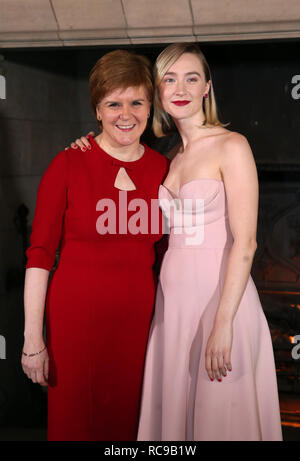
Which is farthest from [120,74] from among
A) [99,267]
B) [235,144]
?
[99,267]

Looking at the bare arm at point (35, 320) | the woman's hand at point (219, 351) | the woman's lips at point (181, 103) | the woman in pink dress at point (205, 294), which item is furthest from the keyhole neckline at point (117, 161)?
the woman's hand at point (219, 351)

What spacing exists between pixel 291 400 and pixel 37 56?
6.18 feet

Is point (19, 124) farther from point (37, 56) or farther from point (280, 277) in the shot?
point (280, 277)

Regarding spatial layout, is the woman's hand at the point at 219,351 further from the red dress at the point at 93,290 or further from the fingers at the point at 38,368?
the fingers at the point at 38,368

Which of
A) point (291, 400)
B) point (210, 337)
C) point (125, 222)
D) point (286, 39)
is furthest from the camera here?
point (291, 400)

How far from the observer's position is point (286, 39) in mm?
2068

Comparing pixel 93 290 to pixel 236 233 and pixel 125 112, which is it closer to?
pixel 236 233

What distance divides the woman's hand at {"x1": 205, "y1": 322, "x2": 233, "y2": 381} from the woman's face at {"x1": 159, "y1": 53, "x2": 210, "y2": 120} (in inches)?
30.2

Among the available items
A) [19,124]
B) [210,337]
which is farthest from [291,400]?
[19,124]

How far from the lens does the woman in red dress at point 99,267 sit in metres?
1.81

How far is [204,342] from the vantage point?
1781 millimetres

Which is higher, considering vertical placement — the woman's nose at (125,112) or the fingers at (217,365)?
the woman's nose at (125,112)

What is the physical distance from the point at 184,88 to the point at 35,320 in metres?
1.00

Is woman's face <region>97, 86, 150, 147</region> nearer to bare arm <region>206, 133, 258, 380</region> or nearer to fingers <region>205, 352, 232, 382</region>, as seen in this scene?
bare arm <region>206, 133, 258, 380</region>
